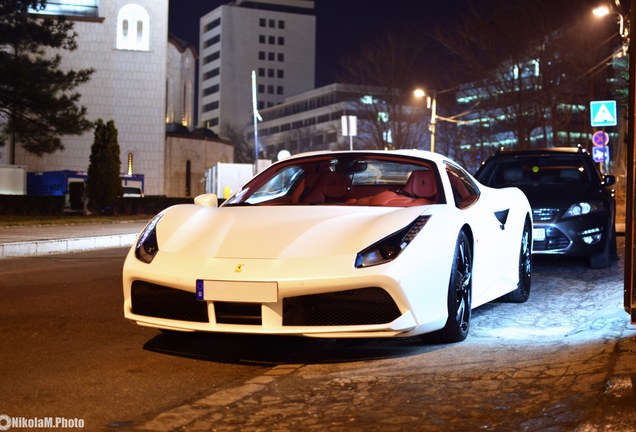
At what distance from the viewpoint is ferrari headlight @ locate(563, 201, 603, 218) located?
9.88 meters

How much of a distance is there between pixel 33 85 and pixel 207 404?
1122 inches

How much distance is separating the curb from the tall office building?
489 ft

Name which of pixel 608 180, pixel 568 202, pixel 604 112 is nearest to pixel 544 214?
pixel 568 202

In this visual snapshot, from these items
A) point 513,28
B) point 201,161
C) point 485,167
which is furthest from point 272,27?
point 485,167

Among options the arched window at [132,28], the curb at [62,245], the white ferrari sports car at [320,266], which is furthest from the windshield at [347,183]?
the arched window at [132,28]

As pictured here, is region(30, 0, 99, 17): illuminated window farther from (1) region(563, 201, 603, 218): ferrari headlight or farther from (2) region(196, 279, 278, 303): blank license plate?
(2) region(196, 279, 278, 303): blank license plate

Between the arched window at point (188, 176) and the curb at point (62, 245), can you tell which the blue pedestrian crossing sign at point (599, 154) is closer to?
the curb at point (62, 245)

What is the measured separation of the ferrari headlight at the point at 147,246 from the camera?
17.3 feet

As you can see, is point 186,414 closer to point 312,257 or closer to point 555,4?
point 312,257

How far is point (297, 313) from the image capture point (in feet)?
15.9

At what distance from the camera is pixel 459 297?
5.70m

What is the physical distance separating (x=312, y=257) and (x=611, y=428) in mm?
1990

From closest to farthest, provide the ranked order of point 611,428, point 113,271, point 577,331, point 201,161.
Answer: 1. point 611,428
2. point 577,331
3. point 113,271
4. point 201,161

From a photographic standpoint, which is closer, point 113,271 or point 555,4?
point 113,271
